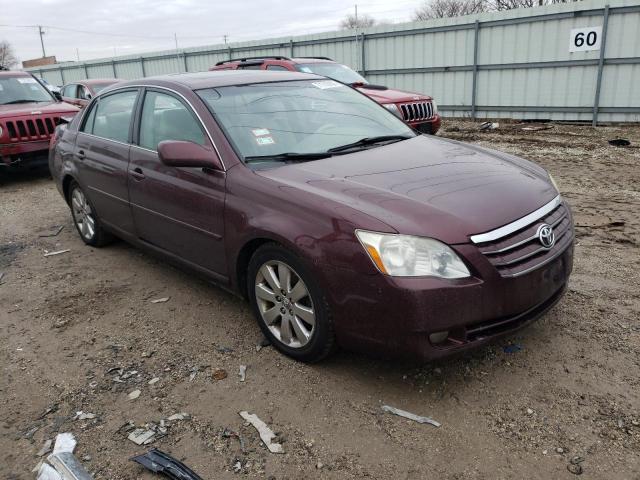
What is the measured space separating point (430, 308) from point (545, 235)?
2.69 feet

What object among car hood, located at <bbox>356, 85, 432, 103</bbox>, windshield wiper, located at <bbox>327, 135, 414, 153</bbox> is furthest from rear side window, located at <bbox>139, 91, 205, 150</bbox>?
car hood, located at <bbox>356, 85, 432, 103</bbox>

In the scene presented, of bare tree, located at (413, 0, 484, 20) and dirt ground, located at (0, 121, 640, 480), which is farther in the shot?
bare tree, located at (413, 0, 484, 20)

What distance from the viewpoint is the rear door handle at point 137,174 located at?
4.12m

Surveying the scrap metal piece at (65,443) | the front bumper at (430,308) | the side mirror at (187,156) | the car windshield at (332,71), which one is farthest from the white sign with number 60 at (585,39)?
the scrap metal piece at (65,443)

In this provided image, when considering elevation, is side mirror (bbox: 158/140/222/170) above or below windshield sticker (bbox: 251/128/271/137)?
below

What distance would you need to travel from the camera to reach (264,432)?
267 centimetres

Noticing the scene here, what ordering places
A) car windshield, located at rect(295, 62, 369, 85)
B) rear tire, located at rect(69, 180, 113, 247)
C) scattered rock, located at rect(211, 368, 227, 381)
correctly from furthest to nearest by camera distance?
car windshield, located at rect(295, 62, 369, 85) → rear tire, located at rect(69, 180, 113, 247) → scattered rock, located at rect(211, 368, 227, 381)

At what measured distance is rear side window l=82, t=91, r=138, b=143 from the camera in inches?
175

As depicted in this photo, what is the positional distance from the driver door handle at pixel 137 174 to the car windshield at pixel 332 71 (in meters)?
6.47

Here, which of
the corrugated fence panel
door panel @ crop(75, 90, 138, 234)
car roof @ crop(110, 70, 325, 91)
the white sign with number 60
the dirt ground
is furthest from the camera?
the white sign with number 60

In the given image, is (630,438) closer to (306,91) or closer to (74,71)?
(306,91)

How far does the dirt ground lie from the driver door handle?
3.07 feet

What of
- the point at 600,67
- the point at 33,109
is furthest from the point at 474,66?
the point at 33,109

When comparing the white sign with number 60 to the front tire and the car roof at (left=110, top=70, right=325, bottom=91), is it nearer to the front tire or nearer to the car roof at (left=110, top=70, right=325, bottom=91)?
the car roof at (left=110, top=70, right=325, bottom=91)
